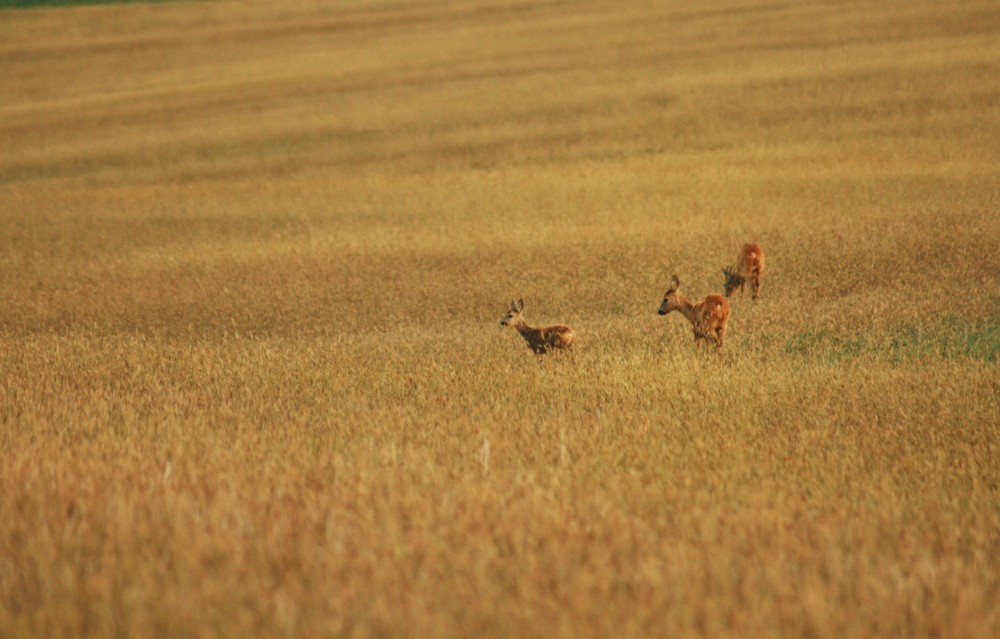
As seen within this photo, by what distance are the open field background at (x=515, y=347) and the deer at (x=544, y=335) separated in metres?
0.20

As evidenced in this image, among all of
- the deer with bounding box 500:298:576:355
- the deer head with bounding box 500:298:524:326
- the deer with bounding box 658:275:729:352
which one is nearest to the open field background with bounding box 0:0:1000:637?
the deer with bounding box 500:298:576:355

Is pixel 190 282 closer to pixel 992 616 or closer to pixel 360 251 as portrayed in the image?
pixel 360 251

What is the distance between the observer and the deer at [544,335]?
10588 millimetres

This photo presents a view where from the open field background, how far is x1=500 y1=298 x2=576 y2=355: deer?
20cm

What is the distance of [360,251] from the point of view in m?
19.7

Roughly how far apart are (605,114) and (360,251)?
577 inches

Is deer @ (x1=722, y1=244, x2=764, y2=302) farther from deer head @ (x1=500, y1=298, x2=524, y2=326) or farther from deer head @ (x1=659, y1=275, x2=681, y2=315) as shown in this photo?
deer head @ (x1=500, y1=298, x2=524, y2=326)

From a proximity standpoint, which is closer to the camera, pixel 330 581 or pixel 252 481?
pixel 330 581

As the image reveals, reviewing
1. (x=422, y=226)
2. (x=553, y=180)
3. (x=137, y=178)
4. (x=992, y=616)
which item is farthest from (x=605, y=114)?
(x=992, y=616)

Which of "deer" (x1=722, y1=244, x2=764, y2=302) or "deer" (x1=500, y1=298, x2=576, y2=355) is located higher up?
"deer" (x1=500, y1=298, x2=576, y2=355)

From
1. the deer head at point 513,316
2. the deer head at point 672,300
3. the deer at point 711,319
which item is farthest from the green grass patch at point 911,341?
the deer head at point 513,316

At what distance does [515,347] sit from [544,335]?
3.27 feet

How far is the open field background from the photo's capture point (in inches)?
150

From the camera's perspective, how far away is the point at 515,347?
1175 cm
